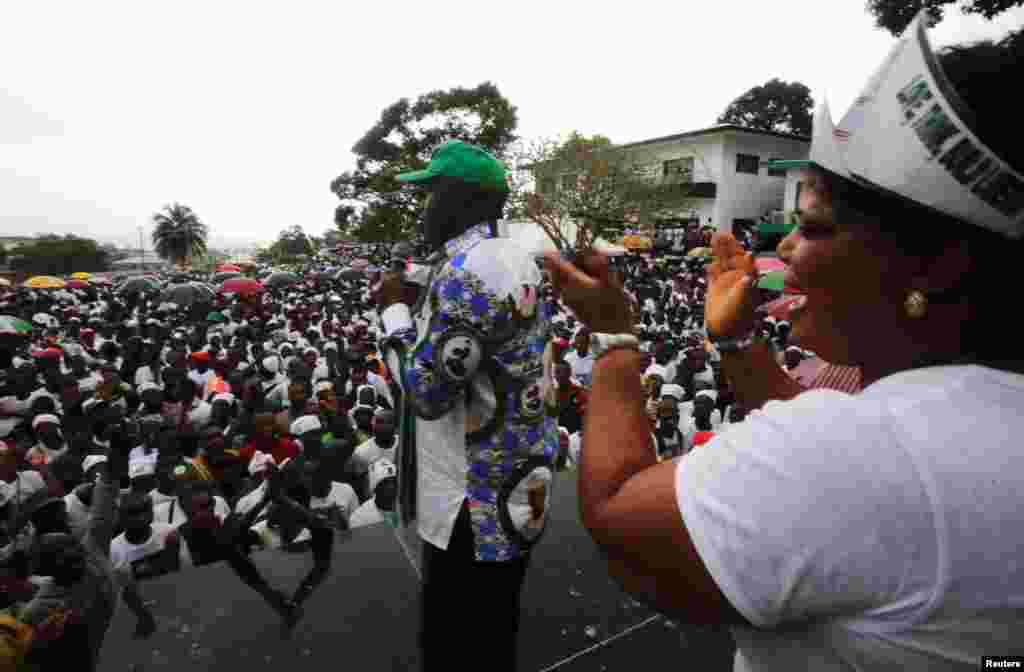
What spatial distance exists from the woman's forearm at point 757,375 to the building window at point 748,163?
94.1ft

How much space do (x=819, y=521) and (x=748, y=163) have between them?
30036 mm

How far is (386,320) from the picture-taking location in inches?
70.3

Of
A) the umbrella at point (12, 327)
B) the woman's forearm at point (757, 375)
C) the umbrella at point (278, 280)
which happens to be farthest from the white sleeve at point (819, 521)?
the umbrella at point (278, 280)

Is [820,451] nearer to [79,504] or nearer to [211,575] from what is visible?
[211,575]

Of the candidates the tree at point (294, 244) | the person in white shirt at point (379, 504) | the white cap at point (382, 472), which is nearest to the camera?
the person in white shirt at point (379, 504)

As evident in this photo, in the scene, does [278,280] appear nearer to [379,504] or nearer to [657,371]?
[657,371]

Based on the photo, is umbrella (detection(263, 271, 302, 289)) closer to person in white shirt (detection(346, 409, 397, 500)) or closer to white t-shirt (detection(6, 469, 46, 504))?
white t-shirt (detection(6, 469, 46, 504))

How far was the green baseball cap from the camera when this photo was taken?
5.65ft

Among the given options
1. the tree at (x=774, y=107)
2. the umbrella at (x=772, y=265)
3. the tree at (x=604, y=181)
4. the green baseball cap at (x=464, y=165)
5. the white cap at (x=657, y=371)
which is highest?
the tree at (x=774, y=107)

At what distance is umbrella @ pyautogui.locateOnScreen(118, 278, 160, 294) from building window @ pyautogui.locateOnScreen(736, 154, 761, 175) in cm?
2457

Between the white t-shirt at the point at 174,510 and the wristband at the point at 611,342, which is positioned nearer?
the wristband at the point at 611,342

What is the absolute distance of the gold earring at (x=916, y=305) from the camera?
67 cm

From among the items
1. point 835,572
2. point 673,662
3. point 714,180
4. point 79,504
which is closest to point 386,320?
point 835,572

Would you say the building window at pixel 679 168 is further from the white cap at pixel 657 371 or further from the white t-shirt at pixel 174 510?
the white t-shirt at pixel 174 510
